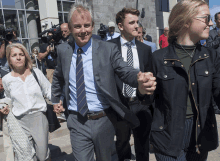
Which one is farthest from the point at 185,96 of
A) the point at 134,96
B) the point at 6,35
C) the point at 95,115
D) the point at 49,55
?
the point at 49,55

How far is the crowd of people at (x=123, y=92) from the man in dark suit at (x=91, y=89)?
1 cm

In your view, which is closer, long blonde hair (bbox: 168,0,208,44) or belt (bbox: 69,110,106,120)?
long blonde hair (bbox: 168,0,208,44)

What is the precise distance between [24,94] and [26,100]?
0.08m

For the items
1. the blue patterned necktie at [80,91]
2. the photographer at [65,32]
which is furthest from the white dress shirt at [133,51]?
the photographer at [65,32]

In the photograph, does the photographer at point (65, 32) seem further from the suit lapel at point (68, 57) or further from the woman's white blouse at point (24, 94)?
the suit lapel at point (68, 57)

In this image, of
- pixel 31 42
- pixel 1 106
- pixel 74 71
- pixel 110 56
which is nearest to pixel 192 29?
pixel 110 56

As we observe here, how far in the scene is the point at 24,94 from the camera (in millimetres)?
3021

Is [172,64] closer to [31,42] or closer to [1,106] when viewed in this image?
[1,106]

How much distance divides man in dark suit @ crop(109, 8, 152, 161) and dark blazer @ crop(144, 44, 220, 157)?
1.06 m

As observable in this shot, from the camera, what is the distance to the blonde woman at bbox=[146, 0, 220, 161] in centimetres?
190

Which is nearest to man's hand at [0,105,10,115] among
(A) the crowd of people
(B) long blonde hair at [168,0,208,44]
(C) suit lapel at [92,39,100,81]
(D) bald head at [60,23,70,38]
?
(A) the crowd of people

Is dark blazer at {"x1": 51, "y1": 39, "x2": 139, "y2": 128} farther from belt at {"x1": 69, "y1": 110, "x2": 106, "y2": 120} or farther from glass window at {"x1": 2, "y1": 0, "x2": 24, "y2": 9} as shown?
glass window at {"x1": 2, "y1": 0, "x2": 24, "y2": 9}

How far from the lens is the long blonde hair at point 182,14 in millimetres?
1911

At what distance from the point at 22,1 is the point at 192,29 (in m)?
11.5
